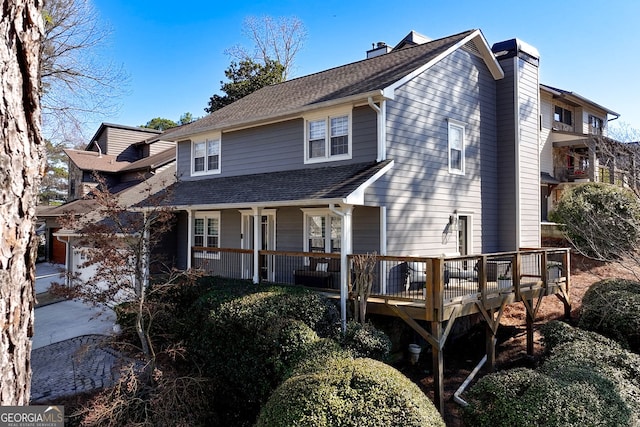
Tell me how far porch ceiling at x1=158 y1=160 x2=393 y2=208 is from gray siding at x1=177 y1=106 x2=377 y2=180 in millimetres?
268

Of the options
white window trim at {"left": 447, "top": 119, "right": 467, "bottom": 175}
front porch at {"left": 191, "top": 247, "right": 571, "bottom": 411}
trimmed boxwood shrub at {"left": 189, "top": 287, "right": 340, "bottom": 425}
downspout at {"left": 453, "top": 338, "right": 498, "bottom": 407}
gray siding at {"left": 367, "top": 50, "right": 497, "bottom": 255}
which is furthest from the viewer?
white window trim at {"left": 447, "top": 119, "right": 467, "bottom": 175}

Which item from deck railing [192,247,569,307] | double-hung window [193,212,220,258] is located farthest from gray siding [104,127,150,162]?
deck railing [192,247,569,307]

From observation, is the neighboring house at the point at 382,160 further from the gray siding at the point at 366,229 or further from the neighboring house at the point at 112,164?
the neighboring house at the point at 112,164

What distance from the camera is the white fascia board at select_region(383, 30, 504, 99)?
33.9 feet

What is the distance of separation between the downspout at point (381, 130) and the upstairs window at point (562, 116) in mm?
19660

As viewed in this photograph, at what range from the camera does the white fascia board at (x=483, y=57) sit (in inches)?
407

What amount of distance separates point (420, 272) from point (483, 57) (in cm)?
773

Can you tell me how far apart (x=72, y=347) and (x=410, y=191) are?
9.80 meters

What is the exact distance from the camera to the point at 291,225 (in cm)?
1209

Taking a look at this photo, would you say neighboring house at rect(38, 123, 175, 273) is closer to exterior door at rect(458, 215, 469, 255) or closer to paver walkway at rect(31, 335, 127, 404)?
paver walkway at rect(31, 335, 127, 404)

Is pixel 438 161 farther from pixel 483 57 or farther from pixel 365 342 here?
pixel 365 342

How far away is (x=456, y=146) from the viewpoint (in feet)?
41.2

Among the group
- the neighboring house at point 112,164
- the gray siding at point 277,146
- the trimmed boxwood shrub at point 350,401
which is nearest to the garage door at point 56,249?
the neighboring house at point 112,164

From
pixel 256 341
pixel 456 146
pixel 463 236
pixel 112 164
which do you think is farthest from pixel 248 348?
pixel 112 164
